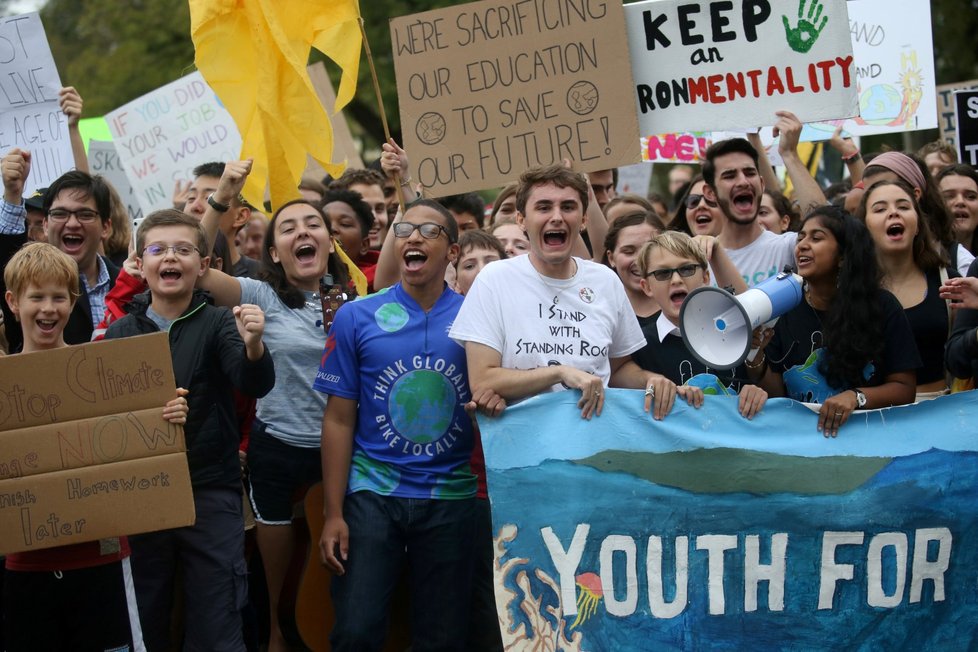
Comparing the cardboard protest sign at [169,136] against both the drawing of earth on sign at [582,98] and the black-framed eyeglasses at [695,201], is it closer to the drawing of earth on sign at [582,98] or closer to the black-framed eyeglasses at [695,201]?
the black-framed eyeglasses at [695,201]

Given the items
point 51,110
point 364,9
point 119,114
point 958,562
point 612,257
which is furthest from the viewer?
point 364,9

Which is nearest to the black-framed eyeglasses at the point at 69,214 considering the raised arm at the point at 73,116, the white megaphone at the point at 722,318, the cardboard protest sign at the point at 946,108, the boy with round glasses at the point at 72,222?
the boy with round glasses at the point at 72,222

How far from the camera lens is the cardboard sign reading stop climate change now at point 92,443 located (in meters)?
4.54

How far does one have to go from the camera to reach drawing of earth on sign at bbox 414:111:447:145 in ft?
19.5

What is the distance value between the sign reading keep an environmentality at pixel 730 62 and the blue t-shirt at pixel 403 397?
194 centimetres

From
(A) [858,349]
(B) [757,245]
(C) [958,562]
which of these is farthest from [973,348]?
(B) [757,245]

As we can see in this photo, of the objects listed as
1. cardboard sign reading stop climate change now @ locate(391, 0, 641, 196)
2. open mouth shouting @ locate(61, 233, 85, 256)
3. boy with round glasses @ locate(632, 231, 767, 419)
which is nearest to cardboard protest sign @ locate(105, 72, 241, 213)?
open mouth shouting @ locate(61, 233, 85, 256)

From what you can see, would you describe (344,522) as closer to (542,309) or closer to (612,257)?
(542,309)

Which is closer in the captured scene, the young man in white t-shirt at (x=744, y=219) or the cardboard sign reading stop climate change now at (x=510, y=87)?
the cardboard sign reading stop climate change now at (x=510, y=87)

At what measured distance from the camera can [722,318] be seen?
4512 mm

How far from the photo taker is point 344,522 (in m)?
4.84

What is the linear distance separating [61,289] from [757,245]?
329 centimetres

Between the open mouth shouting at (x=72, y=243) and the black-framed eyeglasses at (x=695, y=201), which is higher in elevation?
the open mouth shouting at (x=72, y=243)

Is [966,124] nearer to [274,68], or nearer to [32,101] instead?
[274,68]
